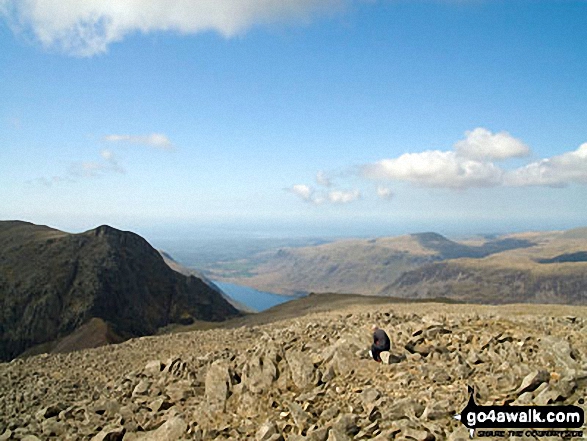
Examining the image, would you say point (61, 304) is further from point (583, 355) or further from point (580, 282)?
point (580, 282)

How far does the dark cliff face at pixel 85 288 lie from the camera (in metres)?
49.9

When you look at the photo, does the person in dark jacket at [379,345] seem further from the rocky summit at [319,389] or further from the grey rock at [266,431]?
the grey rock at [266,431]

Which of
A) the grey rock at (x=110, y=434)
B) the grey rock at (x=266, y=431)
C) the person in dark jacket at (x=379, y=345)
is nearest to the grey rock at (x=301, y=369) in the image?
the person in dark jacket at (x=379, y=345)

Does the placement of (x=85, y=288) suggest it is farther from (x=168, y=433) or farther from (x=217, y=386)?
(x=168, y=433)

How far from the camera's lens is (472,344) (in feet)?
43.3

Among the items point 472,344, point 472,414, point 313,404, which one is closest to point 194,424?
point 313,404

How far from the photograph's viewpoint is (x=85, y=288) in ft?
180

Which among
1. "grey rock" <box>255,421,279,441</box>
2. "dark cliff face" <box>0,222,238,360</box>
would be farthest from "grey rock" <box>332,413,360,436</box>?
"dark cliff face" <box>0,222,238,360</box>

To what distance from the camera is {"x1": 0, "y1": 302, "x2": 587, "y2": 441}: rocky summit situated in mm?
9516

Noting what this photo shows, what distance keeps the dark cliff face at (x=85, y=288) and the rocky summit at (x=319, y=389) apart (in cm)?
3273

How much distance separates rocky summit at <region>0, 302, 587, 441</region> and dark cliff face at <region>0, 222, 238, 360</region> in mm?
32731

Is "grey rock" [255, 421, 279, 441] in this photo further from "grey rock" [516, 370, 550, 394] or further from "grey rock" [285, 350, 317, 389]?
"grey rock" [516, 370, 550, 394]

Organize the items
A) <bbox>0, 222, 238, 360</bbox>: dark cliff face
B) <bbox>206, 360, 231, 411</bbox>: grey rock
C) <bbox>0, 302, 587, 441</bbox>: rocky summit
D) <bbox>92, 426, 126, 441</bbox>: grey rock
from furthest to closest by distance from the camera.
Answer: <bbox>0, 222, 238, 360</bbox>: dark cliff face
<bbox>206, 360, 231, 411</bbox>: grey rock
<bbox>92, 426, 126, 441</bbox>: grey rock
<bbox>0, 302, 587, 441</bbox>: rocky summit

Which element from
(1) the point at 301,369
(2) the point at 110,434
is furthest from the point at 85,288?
(1) the point at 301,369
